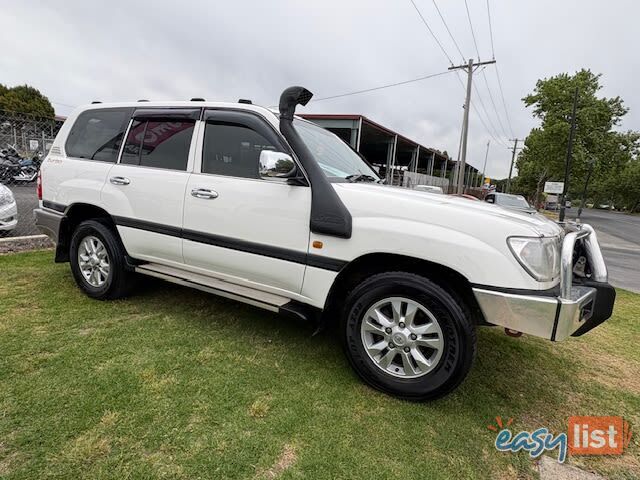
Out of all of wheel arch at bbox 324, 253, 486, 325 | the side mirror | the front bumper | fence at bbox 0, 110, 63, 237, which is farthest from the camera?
fence at bbox 0, 110, 63, 237

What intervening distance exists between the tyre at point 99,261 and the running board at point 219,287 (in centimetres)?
27

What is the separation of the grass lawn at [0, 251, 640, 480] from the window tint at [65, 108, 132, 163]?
4.90ft

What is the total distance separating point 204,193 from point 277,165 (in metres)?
0.82

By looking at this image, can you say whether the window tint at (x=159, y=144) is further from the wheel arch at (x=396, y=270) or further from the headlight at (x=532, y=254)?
the headlight at (x=532, y=254)

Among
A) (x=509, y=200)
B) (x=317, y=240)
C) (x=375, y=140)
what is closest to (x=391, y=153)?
(x=375, y=140)

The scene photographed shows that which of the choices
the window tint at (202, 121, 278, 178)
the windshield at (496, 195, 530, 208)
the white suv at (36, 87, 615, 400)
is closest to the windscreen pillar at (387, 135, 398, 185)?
the windshield at (496, 195, 530, 208)

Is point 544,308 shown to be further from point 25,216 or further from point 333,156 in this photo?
point 25,216

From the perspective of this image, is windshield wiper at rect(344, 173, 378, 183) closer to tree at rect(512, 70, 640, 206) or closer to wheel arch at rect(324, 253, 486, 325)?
wheel arch at rect(324, 253, 486, 325)

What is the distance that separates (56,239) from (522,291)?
14.3 feet

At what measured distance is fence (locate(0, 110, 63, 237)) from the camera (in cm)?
602

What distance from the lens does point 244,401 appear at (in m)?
2.38

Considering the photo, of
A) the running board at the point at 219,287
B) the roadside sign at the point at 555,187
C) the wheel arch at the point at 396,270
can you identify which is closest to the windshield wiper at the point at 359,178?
the wheel arch at the point at 396,270

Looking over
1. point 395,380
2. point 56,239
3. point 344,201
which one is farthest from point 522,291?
point 56,239

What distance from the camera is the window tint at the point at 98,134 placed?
3686 mm
